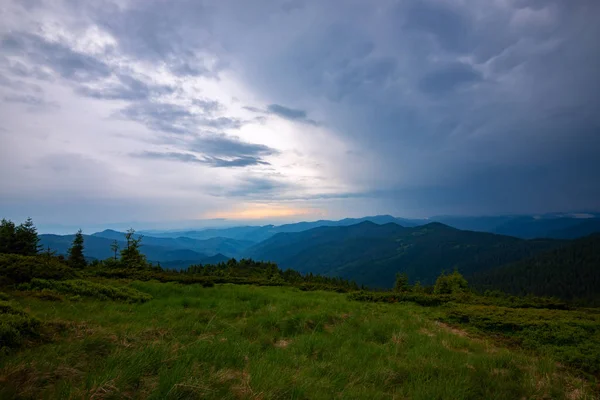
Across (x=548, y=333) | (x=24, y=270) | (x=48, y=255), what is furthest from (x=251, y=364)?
(x=48, y=255)

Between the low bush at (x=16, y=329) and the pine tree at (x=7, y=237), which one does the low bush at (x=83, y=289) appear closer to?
the low bush at (x=16, y=329)

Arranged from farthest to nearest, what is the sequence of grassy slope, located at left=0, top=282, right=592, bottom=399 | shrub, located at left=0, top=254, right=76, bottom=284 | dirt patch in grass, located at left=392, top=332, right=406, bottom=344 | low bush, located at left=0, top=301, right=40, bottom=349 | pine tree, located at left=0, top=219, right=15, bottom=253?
pine tree, located at left=0, top=219, right=15, bottom=253, shrub, located at left=0, top=254, right=76, bottom=284, dirt patch in grass, located at left=392, top=332, right=406, bottom=344, low bush, located at left=0, top=301, right=40, bottom=349, grassy slope, located at left=0, top=282, right=592, bottom=399

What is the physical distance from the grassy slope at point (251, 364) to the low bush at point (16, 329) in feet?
1.21

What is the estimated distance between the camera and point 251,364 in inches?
217

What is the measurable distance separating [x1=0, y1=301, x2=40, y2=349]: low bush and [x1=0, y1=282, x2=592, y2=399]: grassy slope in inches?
14.5

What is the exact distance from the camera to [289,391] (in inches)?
175

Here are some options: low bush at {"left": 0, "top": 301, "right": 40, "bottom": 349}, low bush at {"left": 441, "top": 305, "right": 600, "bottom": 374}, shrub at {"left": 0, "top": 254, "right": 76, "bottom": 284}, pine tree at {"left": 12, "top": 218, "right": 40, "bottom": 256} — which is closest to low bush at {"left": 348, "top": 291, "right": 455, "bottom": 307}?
low bush at {"left": 441, "top": 305, "right": 600, "bottom": 374}

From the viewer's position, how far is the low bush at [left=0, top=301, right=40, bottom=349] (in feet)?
17.4

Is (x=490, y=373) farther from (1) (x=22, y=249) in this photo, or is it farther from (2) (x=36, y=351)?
(1) (x=22, y=249)

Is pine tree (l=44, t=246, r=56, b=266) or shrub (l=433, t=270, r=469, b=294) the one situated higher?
pine tree (l=44, t=246, r=56, b=266)

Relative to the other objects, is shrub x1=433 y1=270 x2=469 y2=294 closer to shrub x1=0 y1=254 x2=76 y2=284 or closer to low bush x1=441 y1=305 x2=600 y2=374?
low bush x1=441 y1=305 x2=600 y2=374

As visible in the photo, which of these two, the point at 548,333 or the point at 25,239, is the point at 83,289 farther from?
the point at 25,239

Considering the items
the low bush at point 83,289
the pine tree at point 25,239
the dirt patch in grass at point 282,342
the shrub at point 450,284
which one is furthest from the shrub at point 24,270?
the shrub at point 450,284

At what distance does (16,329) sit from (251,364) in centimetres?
499
